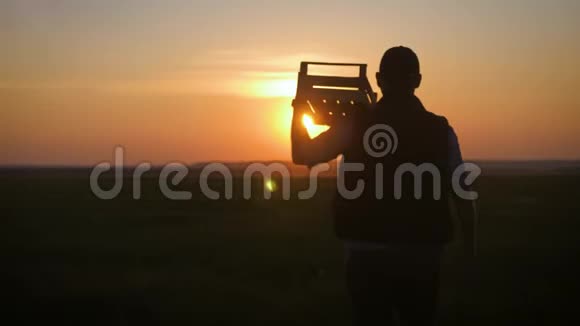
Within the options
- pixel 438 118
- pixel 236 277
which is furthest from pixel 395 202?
pixel 236 277

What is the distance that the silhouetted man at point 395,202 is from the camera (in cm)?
357

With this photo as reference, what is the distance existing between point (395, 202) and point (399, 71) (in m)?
0.54

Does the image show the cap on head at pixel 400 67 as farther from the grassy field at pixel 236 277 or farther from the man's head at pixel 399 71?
the grassy field at pixel 236 277

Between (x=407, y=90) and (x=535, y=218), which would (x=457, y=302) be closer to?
(x=407, y=90)

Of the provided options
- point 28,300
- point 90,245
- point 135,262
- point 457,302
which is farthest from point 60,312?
point 90,245

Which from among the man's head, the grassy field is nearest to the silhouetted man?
the man's head

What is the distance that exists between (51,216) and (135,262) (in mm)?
18955

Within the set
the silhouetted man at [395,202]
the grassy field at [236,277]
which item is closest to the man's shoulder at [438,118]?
the silhouetted man at [395,202]

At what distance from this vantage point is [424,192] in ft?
11.9

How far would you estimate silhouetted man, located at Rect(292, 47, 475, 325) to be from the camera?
11.7 feet

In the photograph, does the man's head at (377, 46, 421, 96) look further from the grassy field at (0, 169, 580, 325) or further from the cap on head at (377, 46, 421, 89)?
the grassy field at (0, 169, 580, 325)

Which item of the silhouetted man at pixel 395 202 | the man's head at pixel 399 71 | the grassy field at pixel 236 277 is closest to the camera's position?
the silhouetted man at pixel 395 202

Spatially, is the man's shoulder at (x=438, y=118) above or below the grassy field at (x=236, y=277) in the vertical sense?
above

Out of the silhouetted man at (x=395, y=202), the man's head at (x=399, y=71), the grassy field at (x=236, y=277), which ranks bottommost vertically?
the grassy field at (x=236, y=277)
